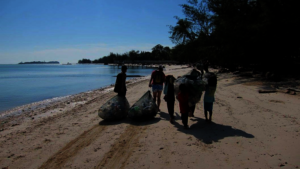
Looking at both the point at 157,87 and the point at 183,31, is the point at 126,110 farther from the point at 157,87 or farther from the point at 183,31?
the point at 183,31

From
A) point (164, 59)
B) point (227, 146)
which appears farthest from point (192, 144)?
point (164, 59)

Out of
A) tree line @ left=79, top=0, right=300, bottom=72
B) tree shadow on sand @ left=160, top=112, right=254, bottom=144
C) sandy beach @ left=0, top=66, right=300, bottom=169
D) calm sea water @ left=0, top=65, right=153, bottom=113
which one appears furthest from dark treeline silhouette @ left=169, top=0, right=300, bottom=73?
calm sea water @ left=0, top=65, right=153, bottom=113

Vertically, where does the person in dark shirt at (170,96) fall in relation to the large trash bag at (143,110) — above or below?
above

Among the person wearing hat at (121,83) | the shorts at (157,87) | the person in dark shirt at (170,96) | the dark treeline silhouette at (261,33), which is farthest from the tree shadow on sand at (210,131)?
the dark treeline silhouette at (261,33)

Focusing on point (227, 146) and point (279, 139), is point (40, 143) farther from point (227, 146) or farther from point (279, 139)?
point (279, 139)

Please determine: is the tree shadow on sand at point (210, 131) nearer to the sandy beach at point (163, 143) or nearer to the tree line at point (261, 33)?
the sandy beach at point (163, 143)

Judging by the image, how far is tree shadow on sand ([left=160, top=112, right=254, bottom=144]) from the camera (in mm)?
4527

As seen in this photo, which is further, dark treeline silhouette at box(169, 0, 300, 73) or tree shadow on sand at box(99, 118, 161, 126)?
dark treeline silhouette at box(169, 0, 300, 73)

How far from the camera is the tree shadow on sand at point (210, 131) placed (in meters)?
4.53

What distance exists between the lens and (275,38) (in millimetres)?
13117

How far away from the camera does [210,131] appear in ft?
16.3

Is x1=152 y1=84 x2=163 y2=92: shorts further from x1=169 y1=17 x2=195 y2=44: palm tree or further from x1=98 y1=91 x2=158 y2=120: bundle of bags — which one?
x1=169 y1=17 x2=195 y2=44: palm tree

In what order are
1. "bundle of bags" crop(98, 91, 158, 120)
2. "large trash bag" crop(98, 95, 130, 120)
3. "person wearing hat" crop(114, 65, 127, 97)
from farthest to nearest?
1. "person wearing hat" crop(114, 65, 127, 97)
2. "large trash bag" crop(98, 95, 130, 120)
3. "bundle of bags" crop(98, 91, 158, 120)

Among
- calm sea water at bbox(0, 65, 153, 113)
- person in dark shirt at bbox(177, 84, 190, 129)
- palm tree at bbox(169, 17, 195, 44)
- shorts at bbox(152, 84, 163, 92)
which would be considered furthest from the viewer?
palm tree at bbox(169, 17, 195, 44)
